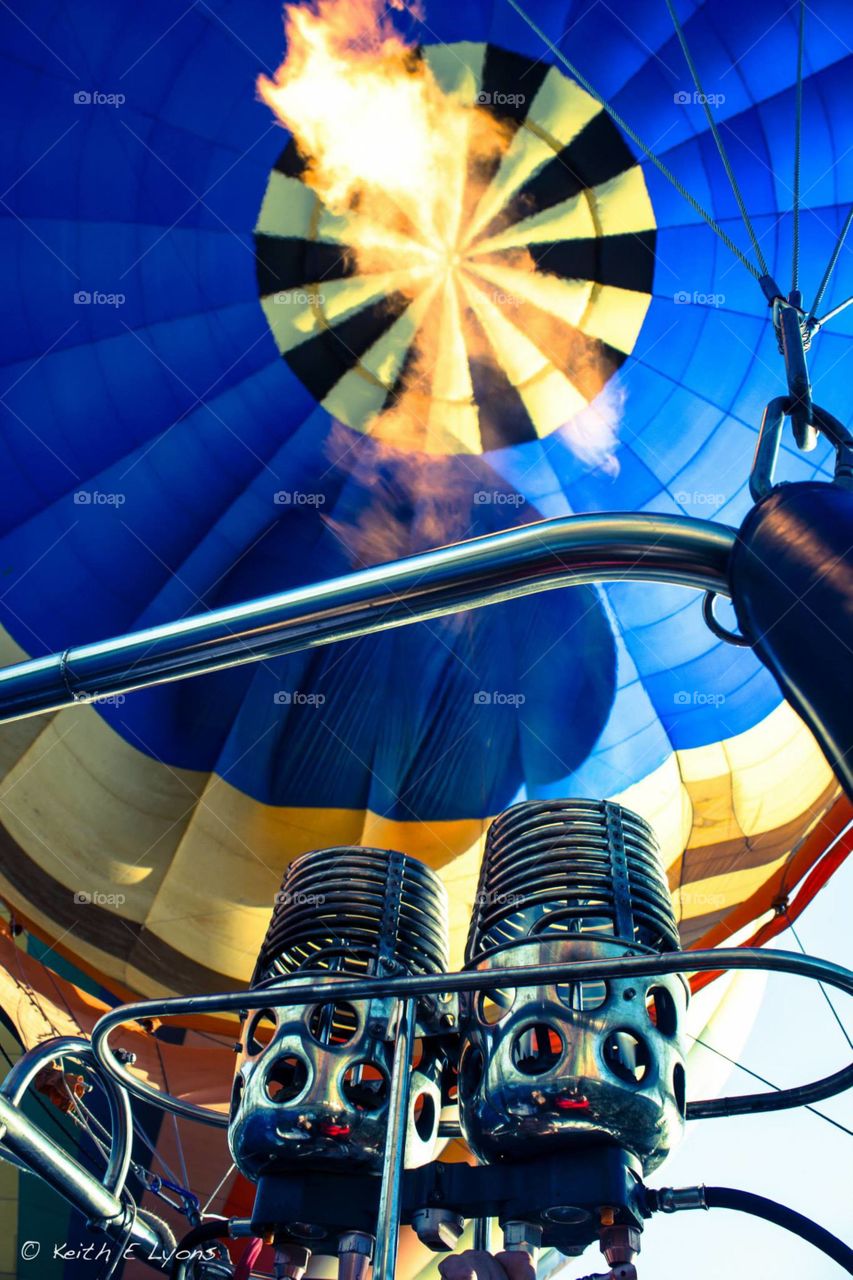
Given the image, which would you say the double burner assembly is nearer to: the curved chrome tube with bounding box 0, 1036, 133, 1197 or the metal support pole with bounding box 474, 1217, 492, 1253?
the metal support pole with bounding box 474, 1217, 492, 1253

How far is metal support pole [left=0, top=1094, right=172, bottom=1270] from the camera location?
1.50 m

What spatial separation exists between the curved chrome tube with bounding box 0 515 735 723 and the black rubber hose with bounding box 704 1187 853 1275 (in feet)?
2.23

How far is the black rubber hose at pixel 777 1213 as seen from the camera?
1.39m

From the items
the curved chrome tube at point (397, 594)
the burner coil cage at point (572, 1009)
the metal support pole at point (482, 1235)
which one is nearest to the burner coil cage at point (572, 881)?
the burner coil cage at point (572, 1009)

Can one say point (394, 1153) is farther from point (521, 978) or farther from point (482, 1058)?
point (482, 1058)

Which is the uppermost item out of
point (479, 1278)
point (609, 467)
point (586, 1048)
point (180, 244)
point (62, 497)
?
point (180, 244)

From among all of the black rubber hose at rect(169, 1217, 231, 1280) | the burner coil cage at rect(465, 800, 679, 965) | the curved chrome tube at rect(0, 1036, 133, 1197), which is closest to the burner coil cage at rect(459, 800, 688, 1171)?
the burner coil cage at rect(465, 800, 679, 965)

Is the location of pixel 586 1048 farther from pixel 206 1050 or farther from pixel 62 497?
pixel 206 1050

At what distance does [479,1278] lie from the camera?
1.37 meters

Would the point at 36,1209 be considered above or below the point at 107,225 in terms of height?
below

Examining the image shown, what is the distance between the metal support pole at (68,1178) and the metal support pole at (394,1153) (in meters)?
0.48

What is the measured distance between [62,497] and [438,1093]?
159 inches

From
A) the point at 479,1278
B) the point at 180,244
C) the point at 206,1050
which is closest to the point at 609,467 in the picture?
the point at 180,244

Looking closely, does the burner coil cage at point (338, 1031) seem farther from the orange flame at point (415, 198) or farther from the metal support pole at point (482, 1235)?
the orange flame at point (415, 198)
